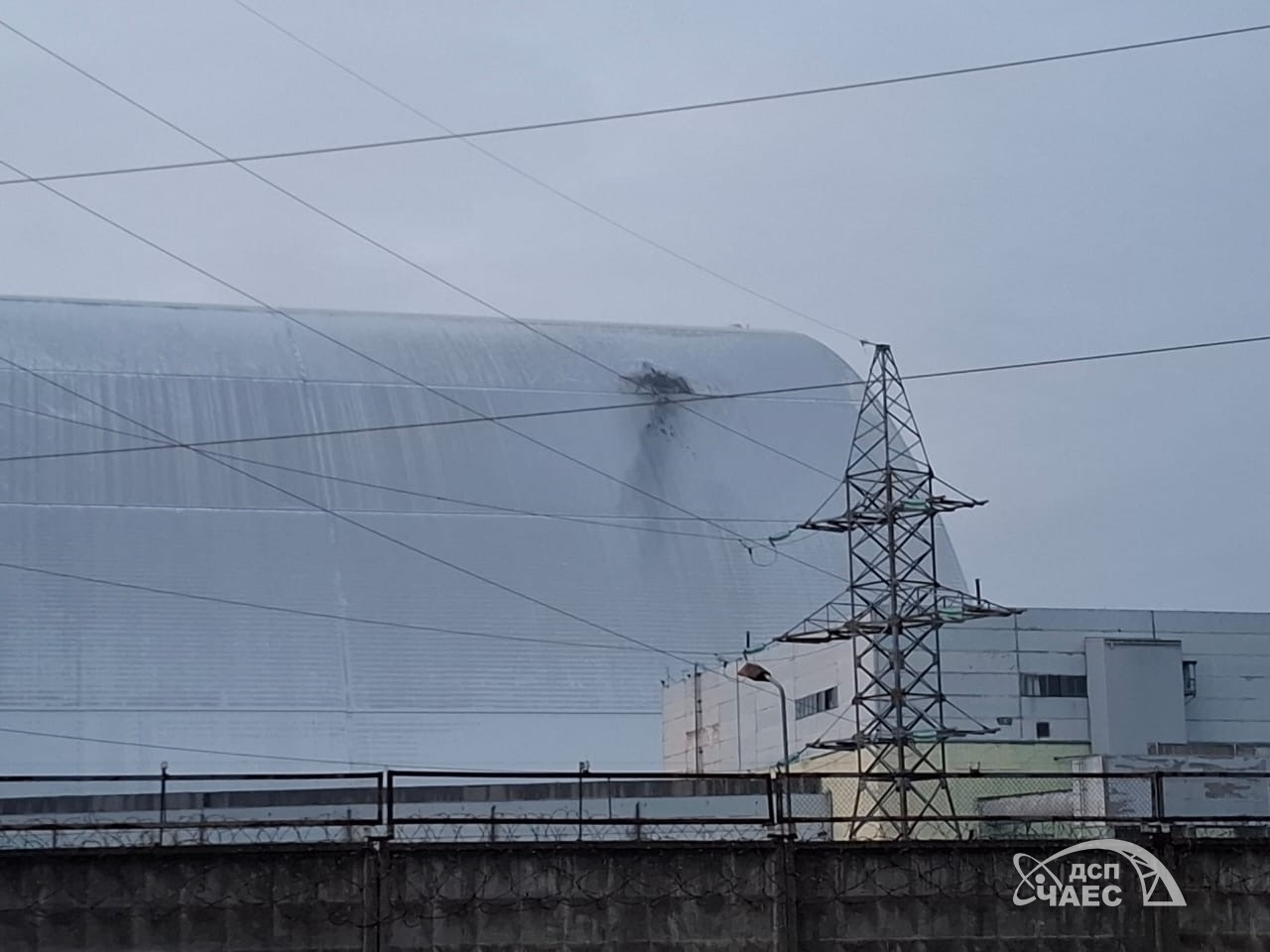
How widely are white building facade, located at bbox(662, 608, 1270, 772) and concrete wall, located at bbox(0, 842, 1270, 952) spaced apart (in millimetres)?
21289

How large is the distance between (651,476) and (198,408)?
512 inches

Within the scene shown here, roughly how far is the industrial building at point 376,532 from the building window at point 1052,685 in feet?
24.0

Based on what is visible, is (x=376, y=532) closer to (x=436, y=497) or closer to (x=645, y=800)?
(x=436, y=497)

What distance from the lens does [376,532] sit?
54.0m

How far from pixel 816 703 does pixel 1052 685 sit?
212 inches

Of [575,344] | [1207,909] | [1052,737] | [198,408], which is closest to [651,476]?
[575,344]

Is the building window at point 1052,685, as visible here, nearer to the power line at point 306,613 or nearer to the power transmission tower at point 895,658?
the power transmission tower at point 895,658

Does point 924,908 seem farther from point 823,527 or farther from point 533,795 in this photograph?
point 533,795

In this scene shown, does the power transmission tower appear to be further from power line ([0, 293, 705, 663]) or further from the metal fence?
power line ([0, 293, 705, 663])

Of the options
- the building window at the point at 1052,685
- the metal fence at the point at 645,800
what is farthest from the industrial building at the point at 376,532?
the building window at the point at 1052,685

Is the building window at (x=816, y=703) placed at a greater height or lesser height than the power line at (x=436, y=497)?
lesser

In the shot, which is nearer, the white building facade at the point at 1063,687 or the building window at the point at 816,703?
the white building facade at the point at 1063,687

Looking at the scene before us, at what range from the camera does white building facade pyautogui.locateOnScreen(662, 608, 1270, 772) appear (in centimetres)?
4484

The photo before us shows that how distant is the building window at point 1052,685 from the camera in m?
45.2
